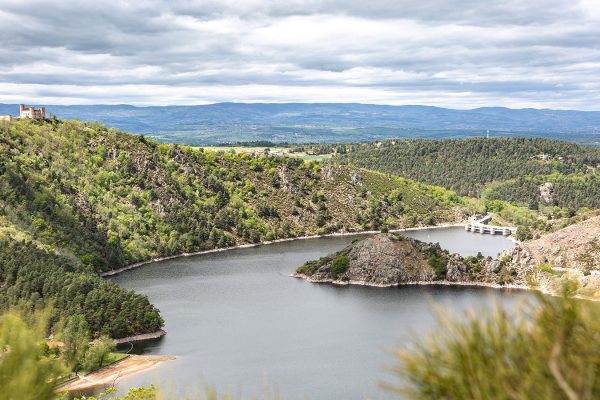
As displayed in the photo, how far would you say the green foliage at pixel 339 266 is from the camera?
112 m

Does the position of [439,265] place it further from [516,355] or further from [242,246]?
[516,355]

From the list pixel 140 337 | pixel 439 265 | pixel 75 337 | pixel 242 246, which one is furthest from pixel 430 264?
pixel 75 337

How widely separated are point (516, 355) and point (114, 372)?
209 ft

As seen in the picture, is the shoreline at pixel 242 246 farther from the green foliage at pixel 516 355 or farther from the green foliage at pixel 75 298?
the green foliage at pixel 516 355

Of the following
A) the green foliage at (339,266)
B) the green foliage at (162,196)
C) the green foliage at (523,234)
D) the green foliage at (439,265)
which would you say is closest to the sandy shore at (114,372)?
the green foliage at (162,196)

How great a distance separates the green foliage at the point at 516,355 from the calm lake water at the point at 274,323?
30.9 meters

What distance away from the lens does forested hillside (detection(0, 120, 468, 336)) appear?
84562mm

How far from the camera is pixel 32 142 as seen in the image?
141 metres

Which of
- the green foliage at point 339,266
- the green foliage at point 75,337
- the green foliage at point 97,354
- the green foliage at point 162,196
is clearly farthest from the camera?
the green foliage at point 162,196

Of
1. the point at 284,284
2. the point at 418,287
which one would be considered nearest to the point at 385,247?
the point at 418,287

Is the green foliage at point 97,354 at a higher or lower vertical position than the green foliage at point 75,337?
lower

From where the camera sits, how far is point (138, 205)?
146625mm

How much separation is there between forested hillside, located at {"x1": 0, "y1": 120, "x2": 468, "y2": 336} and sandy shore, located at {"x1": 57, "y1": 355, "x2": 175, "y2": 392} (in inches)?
319

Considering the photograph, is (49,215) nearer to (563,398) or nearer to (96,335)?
(96,335)
